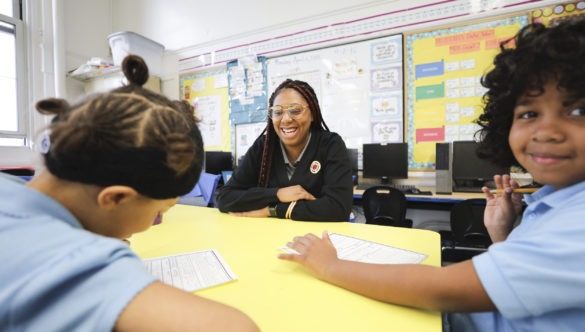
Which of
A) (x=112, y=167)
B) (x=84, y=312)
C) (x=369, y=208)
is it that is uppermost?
(x=112, y=167)

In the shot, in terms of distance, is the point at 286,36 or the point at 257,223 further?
the point at 286,36

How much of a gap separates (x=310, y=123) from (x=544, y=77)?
1.15 meters

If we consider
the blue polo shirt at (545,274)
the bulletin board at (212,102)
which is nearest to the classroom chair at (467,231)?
the blue polo shirt at (545,274)

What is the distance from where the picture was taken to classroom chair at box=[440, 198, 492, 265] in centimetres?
204

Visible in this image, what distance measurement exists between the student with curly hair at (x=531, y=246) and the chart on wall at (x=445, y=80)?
90.0 inches

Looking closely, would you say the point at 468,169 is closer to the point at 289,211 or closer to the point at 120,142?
the point at 289,211

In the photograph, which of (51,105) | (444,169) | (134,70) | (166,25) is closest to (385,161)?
(444,169)

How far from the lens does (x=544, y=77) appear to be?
1.90 ft

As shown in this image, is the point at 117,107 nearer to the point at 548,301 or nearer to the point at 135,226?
the point at 135,226

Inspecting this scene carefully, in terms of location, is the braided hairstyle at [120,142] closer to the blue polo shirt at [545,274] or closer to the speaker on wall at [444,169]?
the blue polo shirt at [545,274]

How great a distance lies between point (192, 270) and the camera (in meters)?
0.67

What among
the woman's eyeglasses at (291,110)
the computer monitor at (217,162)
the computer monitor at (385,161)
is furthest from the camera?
the computer monitor at (217,162)

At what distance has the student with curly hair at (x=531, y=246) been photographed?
405 millimetres

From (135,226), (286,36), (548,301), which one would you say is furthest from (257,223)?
(286,36)
